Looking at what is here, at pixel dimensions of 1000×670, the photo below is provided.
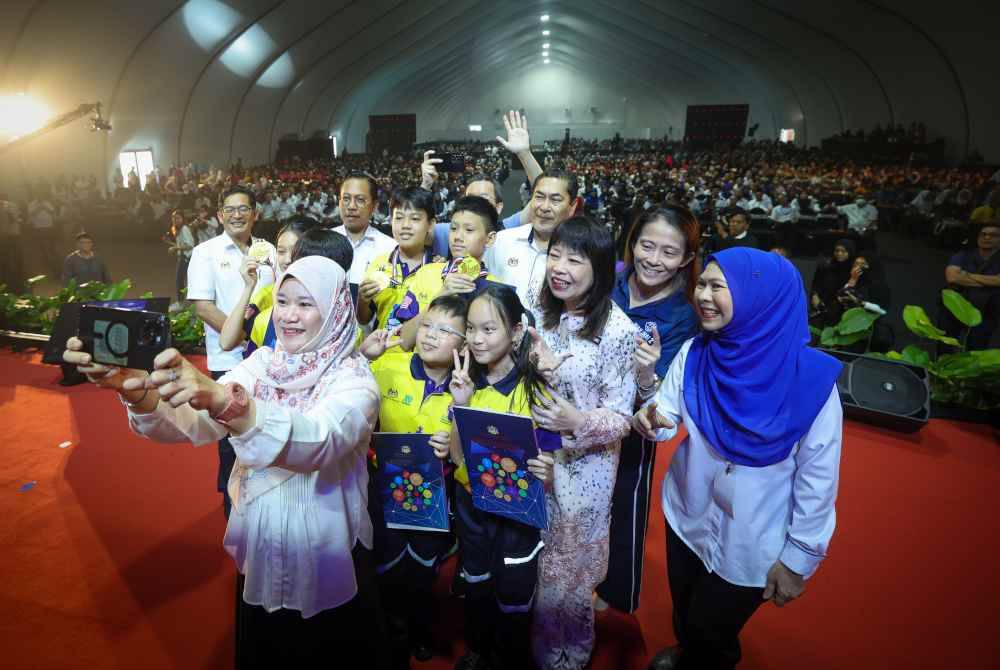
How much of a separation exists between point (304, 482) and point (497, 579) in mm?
758

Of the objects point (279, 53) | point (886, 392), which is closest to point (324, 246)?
point (886, 392)

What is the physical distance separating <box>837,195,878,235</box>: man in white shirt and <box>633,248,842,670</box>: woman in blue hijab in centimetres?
899

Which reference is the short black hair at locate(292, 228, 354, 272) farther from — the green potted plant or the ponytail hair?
the green potted plant

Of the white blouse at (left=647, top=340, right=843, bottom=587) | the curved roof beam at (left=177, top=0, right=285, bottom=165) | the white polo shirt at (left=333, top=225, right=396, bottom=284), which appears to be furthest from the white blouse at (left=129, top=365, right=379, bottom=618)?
the curved roof beam at (left=177, top=0, right=285, bottom=165)

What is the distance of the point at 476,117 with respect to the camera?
1464 inches

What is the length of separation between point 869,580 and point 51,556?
4173 mm

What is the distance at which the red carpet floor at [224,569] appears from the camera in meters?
2.23

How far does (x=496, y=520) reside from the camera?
1.83 meters

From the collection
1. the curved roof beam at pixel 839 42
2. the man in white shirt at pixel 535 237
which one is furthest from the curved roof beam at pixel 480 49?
the man in white shirt at pixel 535 237

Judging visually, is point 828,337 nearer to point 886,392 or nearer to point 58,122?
point 886,392

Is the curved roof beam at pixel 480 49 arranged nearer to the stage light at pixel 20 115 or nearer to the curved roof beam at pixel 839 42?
the curved roof beam at pixel 839 42

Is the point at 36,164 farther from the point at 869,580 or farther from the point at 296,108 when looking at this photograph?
the point at 296,108

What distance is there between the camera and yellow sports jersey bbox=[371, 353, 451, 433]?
74.4 inches

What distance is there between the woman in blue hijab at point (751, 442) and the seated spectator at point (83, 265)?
7.21 meters
